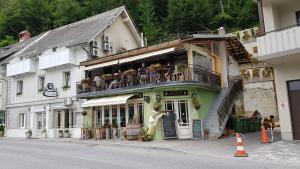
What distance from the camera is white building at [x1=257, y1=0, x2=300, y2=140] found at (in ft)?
48.2

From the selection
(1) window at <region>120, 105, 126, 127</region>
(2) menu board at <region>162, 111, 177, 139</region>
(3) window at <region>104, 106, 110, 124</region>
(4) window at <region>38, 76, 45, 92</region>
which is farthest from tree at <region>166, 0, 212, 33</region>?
(2) menu board at <region>162, 111, 177, 139</region>

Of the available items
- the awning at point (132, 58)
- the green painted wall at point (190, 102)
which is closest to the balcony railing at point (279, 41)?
the green painted wall at point (190, 102)

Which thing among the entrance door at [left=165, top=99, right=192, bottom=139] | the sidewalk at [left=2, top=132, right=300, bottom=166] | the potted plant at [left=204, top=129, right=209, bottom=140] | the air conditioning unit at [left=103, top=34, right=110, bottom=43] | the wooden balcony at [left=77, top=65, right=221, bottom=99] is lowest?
the sidewalk at [left=2, top=132, right=300, bottom=166]

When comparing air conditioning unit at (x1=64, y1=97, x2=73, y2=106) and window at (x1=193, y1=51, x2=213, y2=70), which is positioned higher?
window at (x1=193, y1=51, x2=213, y2=70)

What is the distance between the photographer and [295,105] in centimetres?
1577

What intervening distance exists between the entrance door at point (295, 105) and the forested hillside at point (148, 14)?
24.7m

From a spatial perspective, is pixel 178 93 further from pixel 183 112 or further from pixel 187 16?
pixel 187 16

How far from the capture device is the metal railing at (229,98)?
2023cm

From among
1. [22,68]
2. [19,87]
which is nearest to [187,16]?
[22,68]

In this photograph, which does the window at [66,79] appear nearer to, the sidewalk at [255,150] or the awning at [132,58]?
the awning at [132,58]

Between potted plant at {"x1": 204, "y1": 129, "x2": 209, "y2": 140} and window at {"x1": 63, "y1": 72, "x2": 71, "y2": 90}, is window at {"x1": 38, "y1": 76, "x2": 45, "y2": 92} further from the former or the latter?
potted plant at {"x1": 204, "y1": 129, "x2": 209, "y2": 140}

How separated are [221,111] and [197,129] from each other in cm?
238

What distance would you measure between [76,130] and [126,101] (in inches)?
263

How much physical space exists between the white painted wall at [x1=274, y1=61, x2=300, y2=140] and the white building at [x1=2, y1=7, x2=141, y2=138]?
49.6 ft
